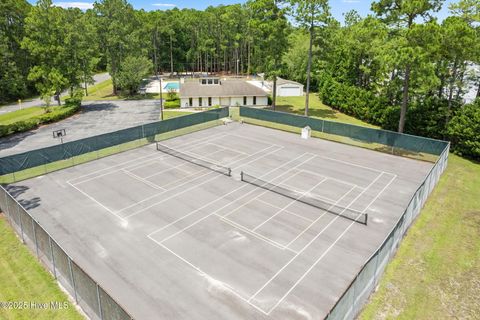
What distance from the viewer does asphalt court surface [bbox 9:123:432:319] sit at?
529 inches

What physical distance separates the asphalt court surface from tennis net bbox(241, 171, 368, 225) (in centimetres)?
37

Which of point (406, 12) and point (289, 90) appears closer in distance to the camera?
→ point (406, 12)

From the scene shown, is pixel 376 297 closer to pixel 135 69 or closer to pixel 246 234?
pixel 246 234

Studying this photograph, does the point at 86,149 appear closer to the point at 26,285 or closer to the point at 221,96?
the point at 26,285

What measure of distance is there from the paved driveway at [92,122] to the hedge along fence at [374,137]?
58.7 ft

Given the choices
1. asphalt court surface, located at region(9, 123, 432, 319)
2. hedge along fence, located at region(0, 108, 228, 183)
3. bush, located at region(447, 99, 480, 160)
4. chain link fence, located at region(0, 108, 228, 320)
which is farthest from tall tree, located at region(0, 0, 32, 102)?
bush, located at region(447, 99, 480, 160)

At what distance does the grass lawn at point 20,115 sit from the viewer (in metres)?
43.5

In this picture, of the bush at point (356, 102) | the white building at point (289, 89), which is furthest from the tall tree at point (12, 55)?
the bush at point (356, 102)

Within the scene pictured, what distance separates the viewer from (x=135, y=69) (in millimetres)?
56844

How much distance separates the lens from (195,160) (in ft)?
91.4

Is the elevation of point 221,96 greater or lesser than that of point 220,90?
lesser

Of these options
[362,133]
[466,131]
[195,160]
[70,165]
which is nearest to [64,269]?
[195,160]

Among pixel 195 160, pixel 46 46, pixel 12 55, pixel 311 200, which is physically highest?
pixel 46 46

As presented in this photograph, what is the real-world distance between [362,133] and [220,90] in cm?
2613
